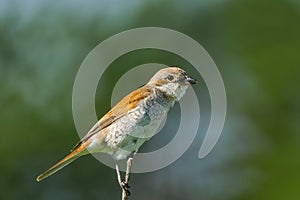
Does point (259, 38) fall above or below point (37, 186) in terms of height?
above

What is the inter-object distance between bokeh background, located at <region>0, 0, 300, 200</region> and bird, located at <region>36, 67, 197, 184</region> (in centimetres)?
511

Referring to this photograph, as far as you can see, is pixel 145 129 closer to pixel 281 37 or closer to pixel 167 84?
pixel 167 84

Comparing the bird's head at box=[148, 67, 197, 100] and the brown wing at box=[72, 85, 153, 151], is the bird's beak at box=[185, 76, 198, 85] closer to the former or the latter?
the bird's head at box=[148, 67, 197, 100]

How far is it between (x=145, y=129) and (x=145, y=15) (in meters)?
9.37

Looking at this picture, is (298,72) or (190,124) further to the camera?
(298,72)

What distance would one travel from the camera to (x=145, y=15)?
14469 mm

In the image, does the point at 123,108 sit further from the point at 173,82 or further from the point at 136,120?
the point at 173,82

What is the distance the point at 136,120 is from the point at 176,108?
6.17m

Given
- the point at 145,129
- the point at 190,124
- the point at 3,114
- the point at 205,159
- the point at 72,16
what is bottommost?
the point at 145,129

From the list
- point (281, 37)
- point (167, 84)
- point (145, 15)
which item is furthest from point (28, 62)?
point (167, 84)

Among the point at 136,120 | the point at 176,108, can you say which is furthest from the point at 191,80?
the point at 176,108

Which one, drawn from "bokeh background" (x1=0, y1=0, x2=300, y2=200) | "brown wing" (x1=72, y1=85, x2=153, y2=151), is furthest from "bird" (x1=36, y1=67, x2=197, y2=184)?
"bokeh background" (x1=0, y1=0, x2=300, y2=200)

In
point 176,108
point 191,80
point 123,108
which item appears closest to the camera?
point 191,80

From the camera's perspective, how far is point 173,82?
5.33 metres
